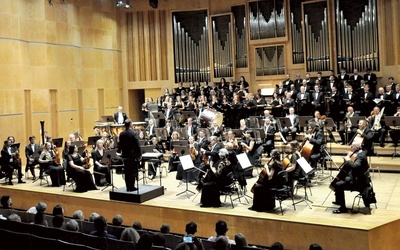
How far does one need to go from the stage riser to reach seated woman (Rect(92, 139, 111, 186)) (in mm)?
937

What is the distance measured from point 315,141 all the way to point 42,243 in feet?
19.3

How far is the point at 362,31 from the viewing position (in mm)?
15391

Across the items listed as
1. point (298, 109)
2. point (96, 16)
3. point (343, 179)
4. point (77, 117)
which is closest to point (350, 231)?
point (343, 179)

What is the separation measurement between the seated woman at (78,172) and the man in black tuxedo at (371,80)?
8.71m

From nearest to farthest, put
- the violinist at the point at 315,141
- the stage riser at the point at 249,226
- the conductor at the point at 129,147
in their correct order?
the stage riser at the point at 249,226 → the conductor at the point at 129,147 → the violinist at the point at 315,141

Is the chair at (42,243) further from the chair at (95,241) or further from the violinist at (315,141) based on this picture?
the violinist at (315,141)

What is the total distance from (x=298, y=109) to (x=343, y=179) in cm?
643

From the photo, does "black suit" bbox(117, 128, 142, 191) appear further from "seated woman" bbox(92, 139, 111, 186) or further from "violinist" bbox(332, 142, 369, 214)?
"violinist" bbox(332, 142, 369, 214)

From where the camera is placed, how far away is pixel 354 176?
7711 millimetres

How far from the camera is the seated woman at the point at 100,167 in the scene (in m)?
10.9

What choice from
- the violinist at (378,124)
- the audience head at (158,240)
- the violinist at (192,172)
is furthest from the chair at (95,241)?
the violinist at (378,124)

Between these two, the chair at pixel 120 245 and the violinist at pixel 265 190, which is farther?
the violinist at pixel 265 190

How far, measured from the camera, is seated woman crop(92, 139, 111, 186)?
35.7 ft

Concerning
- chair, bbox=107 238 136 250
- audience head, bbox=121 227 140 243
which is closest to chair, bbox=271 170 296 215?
audience head, bbox=121 227 140 243
